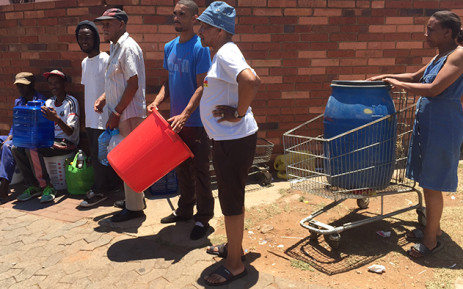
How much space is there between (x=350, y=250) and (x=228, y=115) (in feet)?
5.73

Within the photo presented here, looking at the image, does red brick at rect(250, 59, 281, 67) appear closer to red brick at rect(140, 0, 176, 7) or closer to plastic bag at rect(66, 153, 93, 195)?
red brick at rect(140, 0, 176, 7)

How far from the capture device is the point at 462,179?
5016 mm

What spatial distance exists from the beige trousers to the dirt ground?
3.18 feet

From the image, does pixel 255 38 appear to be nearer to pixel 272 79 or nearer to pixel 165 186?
pixel 272 79

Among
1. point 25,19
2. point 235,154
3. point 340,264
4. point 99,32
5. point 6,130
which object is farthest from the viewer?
point 6,130

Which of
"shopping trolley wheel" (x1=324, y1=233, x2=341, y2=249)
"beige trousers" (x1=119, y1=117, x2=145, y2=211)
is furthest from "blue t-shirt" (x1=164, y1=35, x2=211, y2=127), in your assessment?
"shopping trolley wheel" (x1=324, y1=233, x2=341, y2=249)

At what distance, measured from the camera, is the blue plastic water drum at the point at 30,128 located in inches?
184

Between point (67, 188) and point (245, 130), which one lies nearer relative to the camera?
point (245, 130)

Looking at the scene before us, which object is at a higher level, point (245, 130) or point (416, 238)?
point (245, 130)

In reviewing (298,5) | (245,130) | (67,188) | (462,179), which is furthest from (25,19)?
(462,179)

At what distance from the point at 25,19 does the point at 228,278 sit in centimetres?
482

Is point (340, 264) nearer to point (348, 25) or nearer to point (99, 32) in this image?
point (348, 25)

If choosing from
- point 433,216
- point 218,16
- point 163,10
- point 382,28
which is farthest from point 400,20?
point 218,16

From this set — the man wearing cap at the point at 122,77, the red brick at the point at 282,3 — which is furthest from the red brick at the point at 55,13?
the red brick at the point at 282,3
